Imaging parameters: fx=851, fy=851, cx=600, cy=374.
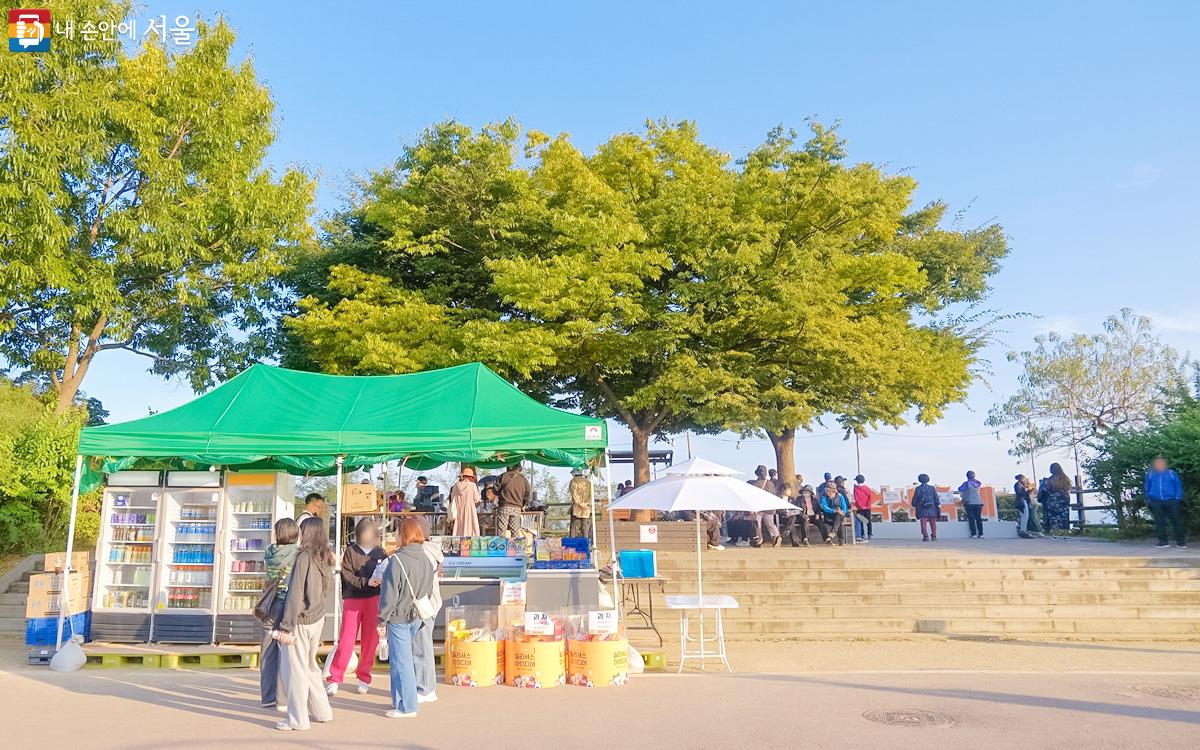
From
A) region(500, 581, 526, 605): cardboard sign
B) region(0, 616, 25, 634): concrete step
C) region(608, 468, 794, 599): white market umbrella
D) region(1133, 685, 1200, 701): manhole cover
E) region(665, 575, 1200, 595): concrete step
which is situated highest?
region(608, 468, 794, 599): white market umbrella

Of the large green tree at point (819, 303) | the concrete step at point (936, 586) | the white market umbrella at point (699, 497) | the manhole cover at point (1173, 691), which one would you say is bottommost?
the manhole cover at point (1173, 691)

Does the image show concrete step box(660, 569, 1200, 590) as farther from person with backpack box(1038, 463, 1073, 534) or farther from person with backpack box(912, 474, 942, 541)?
person with backpack box(1038, 463, 1073, 534)

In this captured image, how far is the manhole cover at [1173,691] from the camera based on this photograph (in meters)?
7.71

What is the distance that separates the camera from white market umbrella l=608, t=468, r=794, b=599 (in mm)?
9500

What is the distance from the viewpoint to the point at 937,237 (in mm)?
26781

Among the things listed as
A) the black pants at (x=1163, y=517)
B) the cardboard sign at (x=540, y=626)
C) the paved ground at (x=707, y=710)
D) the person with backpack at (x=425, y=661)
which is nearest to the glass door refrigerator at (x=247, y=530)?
the paved ground at (x=707, y=710)

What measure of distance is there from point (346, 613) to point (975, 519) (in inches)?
675

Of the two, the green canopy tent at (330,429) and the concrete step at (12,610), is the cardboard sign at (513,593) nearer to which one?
the green canopy tent at (330,429)

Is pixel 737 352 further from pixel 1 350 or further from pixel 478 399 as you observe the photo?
pixel 1 350

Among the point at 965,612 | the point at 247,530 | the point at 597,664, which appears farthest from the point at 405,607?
the point at 965,612

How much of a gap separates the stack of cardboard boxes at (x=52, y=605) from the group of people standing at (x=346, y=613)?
4398mm

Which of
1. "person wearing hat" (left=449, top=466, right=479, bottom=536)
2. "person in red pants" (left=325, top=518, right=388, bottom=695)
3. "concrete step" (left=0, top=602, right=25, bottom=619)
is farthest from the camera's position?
"person wearing hat" (left=449, top=466, right=479, bottom=536)

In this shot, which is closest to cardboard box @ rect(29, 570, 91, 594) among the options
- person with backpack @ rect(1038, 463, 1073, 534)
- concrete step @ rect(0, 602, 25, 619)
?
concrete step @ rect(0, 602, 25, 619)

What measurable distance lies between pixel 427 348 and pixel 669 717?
44.4ft
